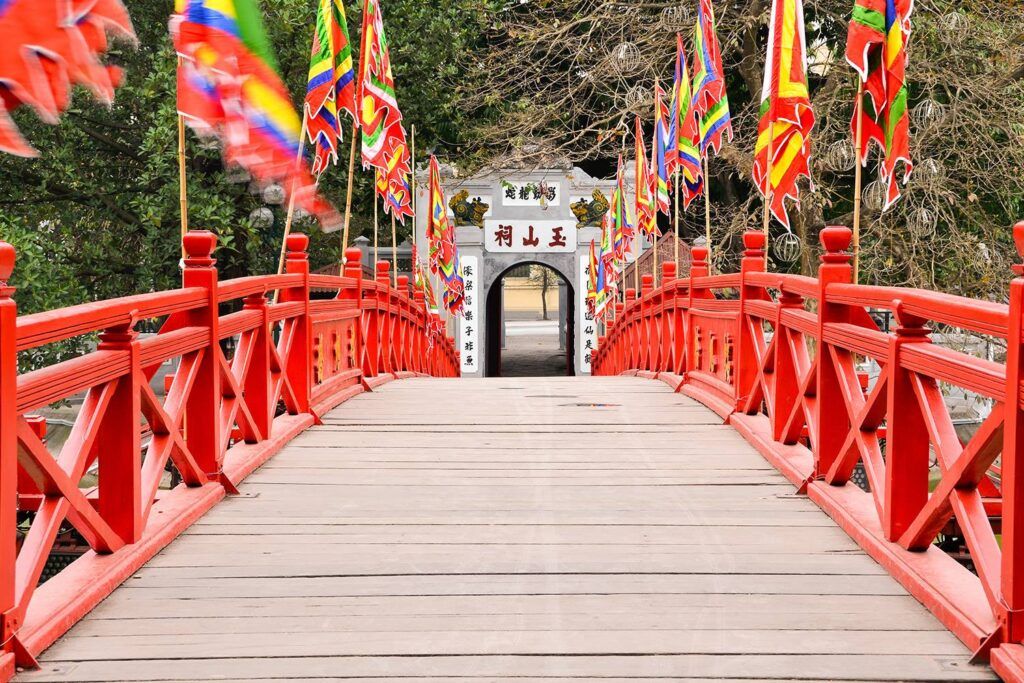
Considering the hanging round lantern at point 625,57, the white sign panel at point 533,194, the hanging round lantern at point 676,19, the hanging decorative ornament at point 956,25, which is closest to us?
the hanging decorative ornament at point 956,25

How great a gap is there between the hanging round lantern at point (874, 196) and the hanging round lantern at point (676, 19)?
340 cm

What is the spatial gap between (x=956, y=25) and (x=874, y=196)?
203cm

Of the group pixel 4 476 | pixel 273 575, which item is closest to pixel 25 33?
pixel 4 476

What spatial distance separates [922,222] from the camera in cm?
1307

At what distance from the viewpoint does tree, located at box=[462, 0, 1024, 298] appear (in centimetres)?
1352

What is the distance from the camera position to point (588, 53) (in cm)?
1681

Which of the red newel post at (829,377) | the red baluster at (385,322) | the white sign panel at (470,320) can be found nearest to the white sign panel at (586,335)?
the white sign panel at (470,320)

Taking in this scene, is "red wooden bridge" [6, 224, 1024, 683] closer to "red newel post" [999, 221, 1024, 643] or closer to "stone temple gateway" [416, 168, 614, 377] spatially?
"red newel post" [999, 221, 1024, 643]

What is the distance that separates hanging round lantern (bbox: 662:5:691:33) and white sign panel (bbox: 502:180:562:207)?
715 cm

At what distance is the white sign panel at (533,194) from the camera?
22594mm

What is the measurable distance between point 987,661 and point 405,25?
47.0 ft

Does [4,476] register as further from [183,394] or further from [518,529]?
[518,529]

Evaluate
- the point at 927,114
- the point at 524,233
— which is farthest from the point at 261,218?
the point at 524,233

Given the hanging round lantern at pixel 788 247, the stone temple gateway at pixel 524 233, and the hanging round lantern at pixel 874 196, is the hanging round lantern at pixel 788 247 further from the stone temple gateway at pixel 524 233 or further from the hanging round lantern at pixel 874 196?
the stone temple gateway at pixel 524 233
